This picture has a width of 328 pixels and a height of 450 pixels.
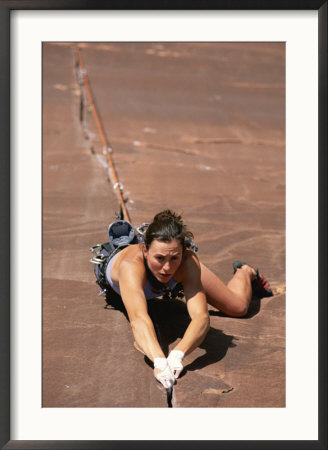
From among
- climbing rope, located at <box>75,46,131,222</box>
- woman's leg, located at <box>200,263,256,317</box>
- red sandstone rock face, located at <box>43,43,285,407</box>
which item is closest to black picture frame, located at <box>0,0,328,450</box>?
red sandstone rock face, located at <box>43,43,285,407</box>

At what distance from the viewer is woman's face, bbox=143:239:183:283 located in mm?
4105

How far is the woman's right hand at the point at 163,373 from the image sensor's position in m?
3.80

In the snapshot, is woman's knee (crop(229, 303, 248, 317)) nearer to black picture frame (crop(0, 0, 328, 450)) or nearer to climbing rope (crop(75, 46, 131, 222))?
black picture frame (crop(0, 0, 328, 450))

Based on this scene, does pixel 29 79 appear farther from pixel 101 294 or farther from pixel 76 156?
pixel 76 156

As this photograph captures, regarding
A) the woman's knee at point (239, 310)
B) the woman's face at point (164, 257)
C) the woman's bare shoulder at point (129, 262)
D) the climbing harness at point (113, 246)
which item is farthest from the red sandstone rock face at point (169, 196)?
the woman's face at point (164, 257)

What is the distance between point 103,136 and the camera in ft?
30.1

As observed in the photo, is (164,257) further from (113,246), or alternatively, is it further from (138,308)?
(113,246)

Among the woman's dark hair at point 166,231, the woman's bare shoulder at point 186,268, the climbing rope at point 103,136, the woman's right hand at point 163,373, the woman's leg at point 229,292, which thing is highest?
the climbing rope at point 103,136

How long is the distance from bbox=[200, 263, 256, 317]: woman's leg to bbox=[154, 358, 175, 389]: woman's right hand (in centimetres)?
99

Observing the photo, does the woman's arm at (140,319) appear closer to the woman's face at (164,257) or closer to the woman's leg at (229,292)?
the woman's face at (164,257)

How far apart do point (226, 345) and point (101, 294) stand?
109 cm

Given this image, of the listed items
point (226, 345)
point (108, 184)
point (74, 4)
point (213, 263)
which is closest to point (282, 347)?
point (226, 345)

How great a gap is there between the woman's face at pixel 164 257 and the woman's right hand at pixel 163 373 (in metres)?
0.54

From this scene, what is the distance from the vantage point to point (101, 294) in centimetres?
525
